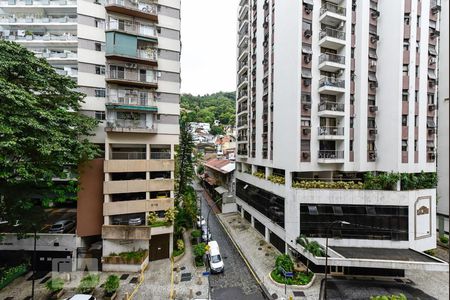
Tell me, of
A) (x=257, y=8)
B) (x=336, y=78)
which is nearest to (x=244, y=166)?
(x=336, y=78)

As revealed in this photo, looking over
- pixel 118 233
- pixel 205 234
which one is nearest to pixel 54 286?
pixel 118 233

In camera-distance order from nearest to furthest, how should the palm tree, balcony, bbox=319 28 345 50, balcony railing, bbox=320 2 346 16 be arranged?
the palm tree < balcony, bbox=319 28 345 50 < balcony railing, bbox=320 2 346 16

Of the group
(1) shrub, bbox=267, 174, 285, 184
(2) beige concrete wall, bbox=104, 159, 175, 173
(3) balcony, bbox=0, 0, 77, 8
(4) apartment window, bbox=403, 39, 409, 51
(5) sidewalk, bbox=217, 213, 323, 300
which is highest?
(3) balcony, bbox=0, 0, 77, 8

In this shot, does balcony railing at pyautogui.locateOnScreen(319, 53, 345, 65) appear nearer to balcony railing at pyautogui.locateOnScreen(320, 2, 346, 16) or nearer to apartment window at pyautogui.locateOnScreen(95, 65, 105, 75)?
balcony railing at pyautogui.locateOnScreen(320, 2, 346, 16)

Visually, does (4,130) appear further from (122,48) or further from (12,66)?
(122,48)

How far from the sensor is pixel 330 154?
23188mm

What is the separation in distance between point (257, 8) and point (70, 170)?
30705 mm

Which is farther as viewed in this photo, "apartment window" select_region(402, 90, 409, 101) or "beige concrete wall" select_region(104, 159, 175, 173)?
"apartment window" select_region(402, 90, 409, 101)

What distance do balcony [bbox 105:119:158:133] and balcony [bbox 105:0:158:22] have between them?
10.8 meters

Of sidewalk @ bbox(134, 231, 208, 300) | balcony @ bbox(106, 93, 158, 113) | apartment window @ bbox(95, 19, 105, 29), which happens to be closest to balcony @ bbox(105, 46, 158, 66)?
apartment window @ bbox(95, 19, 105, 29)

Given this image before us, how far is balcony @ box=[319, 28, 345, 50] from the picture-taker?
885 inches

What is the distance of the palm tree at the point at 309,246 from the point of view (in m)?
19.5

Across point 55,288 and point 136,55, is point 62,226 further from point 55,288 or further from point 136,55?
point 136,55

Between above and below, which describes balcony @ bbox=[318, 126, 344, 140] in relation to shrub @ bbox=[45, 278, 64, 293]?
Answer: above
